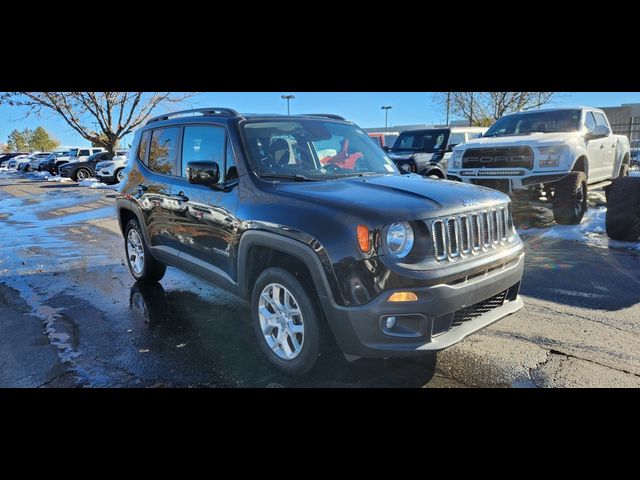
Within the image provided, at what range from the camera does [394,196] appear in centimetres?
314

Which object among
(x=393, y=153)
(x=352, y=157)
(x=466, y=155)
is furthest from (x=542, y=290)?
(x=393, y=153)

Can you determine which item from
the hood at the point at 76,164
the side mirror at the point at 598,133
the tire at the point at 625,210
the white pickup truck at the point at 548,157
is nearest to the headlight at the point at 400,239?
the tire at the point at 625,210

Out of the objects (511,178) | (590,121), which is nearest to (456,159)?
(511,178)

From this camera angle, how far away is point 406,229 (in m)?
2.85

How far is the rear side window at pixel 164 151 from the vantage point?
462 cm

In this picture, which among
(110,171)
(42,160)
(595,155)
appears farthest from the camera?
(42,160)

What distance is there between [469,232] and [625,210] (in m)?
5.35

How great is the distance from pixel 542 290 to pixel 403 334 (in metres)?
2.95

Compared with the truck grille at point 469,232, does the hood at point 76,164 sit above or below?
above

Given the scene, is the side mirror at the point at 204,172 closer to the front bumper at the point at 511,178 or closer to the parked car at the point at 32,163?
the front bumper at the point at 511,178

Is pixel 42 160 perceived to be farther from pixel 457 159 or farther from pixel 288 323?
pixel 288 323

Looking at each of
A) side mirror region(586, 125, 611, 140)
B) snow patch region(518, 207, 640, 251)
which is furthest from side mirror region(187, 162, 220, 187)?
side mirror region(586, 125, 611, 140)

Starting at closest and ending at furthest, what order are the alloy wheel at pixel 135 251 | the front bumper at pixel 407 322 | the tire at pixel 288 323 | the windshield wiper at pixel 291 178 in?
the front bumper at pixel 407 322
the tire at pixel 288 323
the windshield wiper at pixel 291 178
the alloy wheel at pixel 135 251
